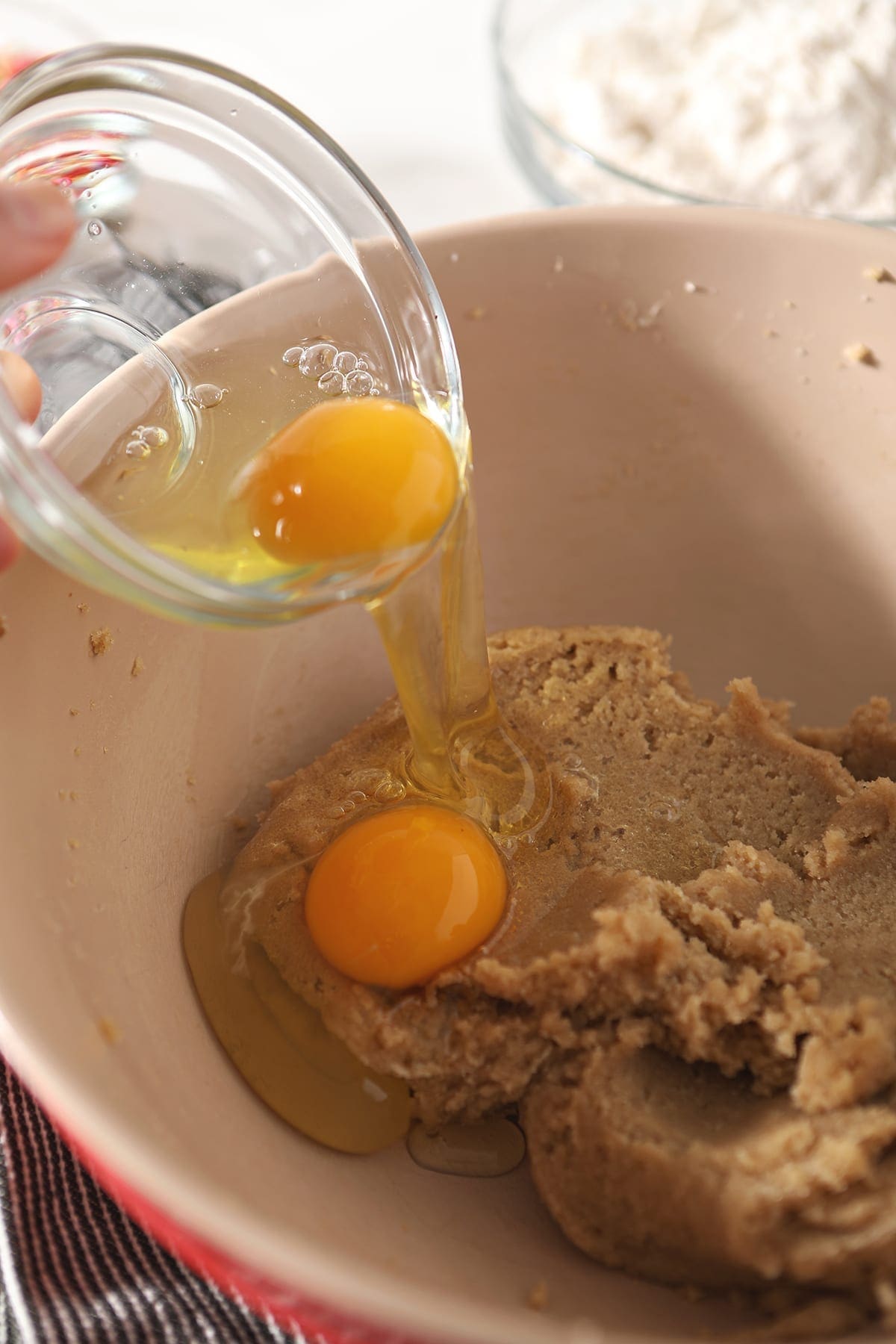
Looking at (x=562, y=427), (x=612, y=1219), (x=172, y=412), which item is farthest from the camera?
(x=562, y=427)

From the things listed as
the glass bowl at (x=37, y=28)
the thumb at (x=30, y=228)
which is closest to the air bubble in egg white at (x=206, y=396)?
the thumb at (x=30, y=228)

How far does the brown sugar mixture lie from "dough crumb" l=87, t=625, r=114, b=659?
420mm

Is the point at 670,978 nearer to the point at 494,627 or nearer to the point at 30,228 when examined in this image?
the point at 494,627

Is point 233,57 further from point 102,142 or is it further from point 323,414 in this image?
point 323,414

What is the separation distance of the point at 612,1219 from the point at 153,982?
0.72 m

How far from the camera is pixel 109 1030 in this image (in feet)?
5.02

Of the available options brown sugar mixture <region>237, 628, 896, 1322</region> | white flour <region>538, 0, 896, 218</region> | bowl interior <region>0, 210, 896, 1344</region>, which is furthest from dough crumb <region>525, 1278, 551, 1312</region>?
white flour <region>538, 0, 896, 218</region>

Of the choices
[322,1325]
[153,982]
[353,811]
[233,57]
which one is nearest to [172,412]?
[353,811]

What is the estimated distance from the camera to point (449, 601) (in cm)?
193

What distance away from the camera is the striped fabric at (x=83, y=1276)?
1674 mm

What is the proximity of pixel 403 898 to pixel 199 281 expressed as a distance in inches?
44.7

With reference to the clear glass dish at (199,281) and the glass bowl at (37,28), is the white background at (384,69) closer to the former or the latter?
the glass bowl at (37,28)

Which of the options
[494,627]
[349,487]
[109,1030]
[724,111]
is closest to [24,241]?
[349,487]

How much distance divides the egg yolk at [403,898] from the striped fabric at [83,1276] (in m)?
0.50
